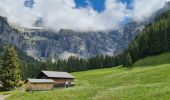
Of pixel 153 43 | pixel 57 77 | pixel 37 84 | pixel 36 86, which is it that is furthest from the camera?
pixel 153 43

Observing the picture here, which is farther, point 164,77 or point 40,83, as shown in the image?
point 40,83

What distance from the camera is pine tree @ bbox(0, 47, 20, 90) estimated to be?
103 m

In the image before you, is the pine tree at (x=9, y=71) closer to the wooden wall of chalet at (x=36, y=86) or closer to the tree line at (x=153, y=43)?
the wooden wall of chalet at (x=36, y=86)

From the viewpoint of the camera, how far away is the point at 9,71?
10425 cm

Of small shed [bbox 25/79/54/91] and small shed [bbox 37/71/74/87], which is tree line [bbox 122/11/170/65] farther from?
small shed [bbox 25/79/54/91]

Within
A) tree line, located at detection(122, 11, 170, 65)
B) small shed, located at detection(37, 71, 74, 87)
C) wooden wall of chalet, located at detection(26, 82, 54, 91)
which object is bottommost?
wooden wall of chalet, located at detection(26, 82, 54, 91)

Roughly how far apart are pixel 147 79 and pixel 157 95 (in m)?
38.5

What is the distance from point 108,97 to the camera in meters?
39.5

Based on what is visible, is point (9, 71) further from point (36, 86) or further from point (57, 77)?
point (57, 77)

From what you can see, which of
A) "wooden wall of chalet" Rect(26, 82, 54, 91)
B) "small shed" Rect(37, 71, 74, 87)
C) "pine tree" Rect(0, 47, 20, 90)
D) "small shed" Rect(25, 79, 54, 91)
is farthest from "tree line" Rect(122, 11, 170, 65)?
"pine tree" Rect(0, 47, 20, 90)

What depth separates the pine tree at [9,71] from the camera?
10256cm

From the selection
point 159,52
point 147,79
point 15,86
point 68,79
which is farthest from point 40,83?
point 159,52

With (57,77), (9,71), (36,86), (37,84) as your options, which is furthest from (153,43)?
(9,71)

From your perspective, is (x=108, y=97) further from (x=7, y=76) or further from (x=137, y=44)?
(x=137, y=44)
